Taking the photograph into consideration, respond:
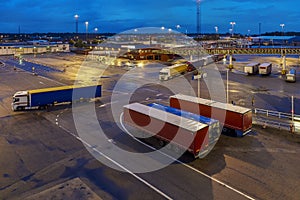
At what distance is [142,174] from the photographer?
1803cm

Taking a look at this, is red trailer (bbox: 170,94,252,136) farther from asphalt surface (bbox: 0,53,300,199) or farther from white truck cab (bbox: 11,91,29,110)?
white truck cab (bbox: 11,91,29,110)

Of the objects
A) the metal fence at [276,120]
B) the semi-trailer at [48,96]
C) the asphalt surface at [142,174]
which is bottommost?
the asphalt surface at [142,174]

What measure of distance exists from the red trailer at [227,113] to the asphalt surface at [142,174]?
3.30ft

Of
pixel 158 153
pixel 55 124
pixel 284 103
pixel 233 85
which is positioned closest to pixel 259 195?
pixel 158 153

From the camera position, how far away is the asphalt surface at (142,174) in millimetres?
16047

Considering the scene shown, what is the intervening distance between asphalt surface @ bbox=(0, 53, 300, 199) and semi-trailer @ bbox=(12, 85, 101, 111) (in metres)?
4.20

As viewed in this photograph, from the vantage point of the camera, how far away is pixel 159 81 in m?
54.5

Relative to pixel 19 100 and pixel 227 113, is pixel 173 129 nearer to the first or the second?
pixel 227 113

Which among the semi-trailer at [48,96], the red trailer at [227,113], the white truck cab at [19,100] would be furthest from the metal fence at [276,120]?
the white truck cab at [19,100]

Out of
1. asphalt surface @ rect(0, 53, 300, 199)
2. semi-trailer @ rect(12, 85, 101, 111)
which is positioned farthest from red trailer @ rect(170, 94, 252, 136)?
semi-trailer @ rect(12, 85, 101, 111)

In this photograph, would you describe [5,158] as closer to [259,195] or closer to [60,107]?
[60,107]

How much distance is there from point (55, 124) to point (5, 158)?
27.2 feet

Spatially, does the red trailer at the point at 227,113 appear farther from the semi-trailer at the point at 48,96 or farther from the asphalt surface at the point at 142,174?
the semi-trailer at the point at 48,96

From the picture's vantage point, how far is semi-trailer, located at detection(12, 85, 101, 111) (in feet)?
112
